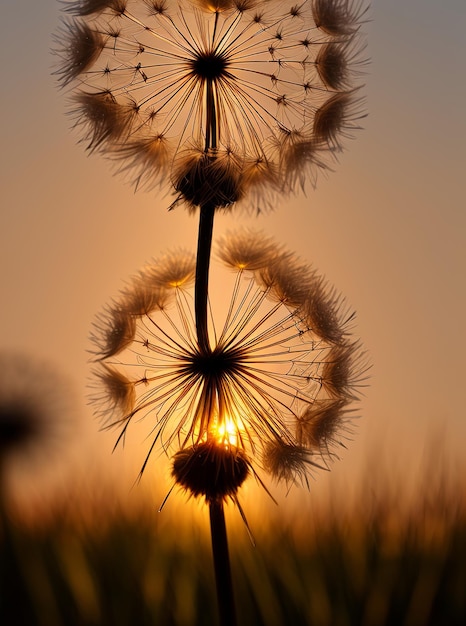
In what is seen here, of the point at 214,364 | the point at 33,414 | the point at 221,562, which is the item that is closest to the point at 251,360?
the point at 214,364

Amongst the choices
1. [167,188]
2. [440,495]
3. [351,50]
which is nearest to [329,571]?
[440,495]

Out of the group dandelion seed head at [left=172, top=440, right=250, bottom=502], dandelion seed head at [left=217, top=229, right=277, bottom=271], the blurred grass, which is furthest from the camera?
the blurred grass

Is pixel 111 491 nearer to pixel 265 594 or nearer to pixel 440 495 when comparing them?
Answer: pixel 265 594

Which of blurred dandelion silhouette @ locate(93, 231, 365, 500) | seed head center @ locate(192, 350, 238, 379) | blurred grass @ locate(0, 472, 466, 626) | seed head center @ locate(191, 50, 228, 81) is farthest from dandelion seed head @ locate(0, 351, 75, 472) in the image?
seed head center @ locate(191, 50, 228, 81)

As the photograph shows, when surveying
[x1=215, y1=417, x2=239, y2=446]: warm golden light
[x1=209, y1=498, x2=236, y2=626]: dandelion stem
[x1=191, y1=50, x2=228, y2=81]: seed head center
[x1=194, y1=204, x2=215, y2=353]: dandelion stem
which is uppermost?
[x1=191, y1=50, x2=228, y2=81]: seed head center

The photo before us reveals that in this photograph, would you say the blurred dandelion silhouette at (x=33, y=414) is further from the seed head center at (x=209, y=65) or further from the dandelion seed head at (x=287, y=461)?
the seed head center at (x=209, y=65)

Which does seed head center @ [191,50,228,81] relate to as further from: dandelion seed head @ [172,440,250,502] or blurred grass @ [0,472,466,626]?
blurred grass @ [0,472,466,626]

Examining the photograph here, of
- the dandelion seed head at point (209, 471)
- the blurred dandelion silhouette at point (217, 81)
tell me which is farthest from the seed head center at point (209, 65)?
the dandelion seed head at point (209, 471)
